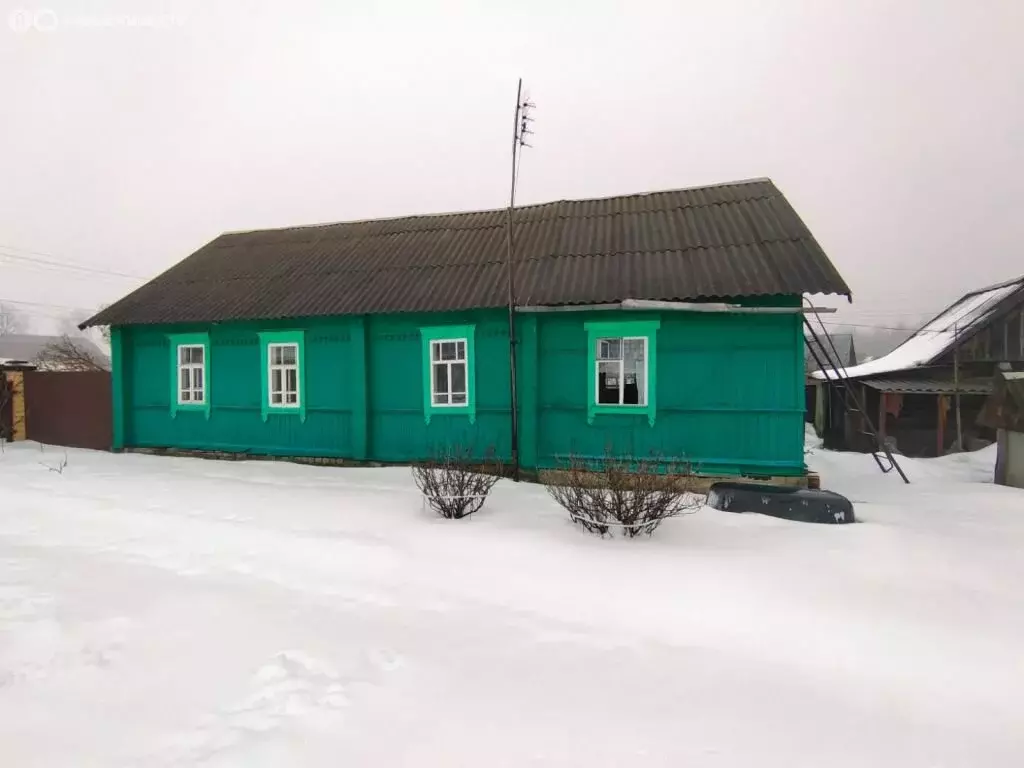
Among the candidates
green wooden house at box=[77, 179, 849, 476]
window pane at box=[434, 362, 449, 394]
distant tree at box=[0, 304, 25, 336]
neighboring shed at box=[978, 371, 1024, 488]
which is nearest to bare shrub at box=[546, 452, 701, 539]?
green wooden house at box=[77, 179, 849, 476]

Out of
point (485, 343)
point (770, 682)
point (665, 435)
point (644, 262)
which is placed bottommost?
point (770, 682)

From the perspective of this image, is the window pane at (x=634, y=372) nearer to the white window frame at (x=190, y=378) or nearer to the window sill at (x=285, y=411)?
Result: the window sill at (x=285, y=411)

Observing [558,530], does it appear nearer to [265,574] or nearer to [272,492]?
[265,574]

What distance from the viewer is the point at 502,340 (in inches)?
369

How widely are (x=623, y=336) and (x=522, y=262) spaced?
8.79ft

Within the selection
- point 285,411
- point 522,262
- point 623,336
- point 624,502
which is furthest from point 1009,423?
point 285,411

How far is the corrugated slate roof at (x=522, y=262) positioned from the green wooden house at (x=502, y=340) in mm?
48

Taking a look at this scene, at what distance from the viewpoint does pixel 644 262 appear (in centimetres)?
933

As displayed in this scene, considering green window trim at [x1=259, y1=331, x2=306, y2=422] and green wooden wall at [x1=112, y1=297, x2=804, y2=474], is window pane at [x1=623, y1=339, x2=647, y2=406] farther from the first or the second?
green window trim at [x1=259, y1=331, x2=306, y2=422]

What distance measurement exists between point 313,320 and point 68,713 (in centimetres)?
840

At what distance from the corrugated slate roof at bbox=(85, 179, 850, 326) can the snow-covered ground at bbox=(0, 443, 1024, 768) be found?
3.89 metres

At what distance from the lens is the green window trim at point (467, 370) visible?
9.52 meters

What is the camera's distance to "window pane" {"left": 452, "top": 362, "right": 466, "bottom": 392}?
9.66 m

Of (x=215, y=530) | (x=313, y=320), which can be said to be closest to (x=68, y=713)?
(x=215, y=530)
